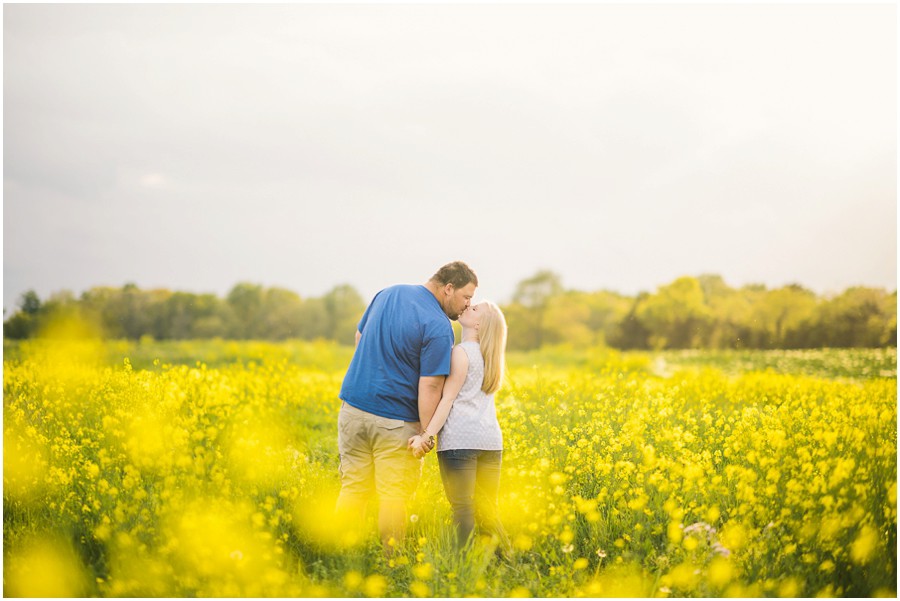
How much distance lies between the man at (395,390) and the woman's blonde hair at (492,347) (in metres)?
0.19

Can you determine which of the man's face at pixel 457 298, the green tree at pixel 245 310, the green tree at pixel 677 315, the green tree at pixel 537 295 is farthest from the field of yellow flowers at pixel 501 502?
the green tree at pixel 537 295

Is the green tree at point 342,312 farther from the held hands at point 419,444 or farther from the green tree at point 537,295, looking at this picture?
the held hands at point 419,444

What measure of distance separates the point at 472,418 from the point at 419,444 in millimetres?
362

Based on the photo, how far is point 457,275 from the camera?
394 centimetres

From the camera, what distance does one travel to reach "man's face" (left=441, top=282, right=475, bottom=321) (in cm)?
395

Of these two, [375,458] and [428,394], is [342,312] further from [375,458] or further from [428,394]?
[428,394]

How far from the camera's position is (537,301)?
30.6 metres

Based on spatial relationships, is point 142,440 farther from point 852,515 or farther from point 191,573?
point 852,515

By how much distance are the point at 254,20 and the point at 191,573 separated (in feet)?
15.5

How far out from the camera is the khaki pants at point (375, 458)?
3873 millimetres

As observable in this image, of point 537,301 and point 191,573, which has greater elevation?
point 537,301

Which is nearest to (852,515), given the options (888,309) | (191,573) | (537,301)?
(191,573)

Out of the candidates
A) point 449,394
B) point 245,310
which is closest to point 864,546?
point 449,394

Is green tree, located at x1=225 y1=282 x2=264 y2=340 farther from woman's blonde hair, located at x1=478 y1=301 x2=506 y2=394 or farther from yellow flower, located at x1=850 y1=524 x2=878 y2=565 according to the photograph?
yellow flower, located at x1=850 y1=524 x2=878 y2=565
